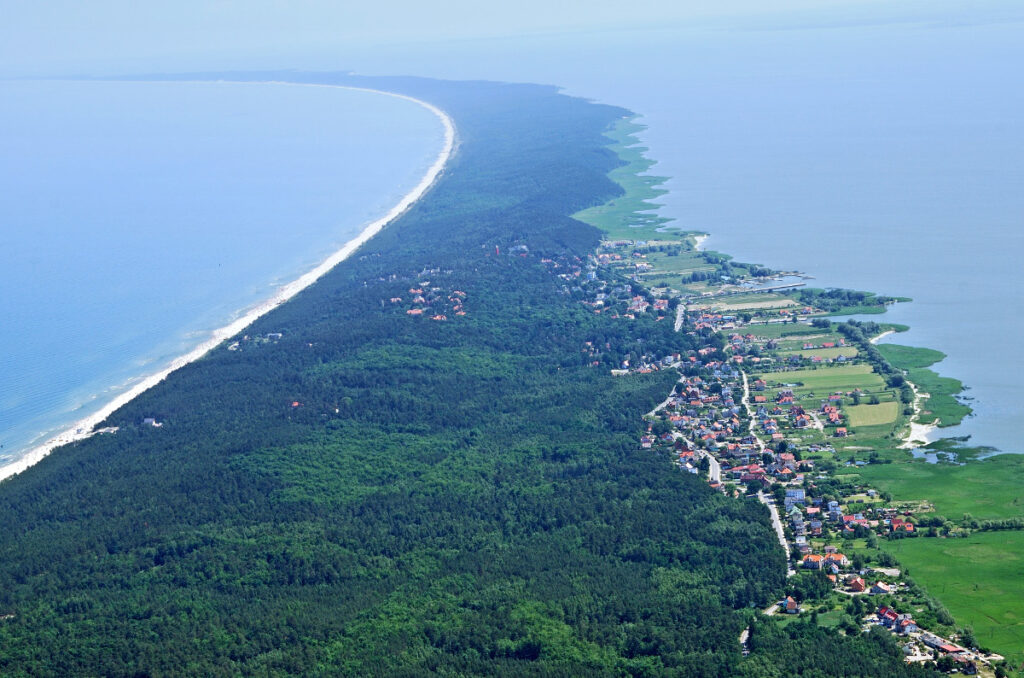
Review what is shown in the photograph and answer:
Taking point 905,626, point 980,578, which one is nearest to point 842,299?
point 980,578

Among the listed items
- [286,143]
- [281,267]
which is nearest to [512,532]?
[281,267]

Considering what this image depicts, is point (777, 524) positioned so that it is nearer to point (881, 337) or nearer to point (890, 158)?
point (881, 337)

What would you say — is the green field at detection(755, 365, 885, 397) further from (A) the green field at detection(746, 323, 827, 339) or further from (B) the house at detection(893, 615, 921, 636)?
(B) the house at detection(893, 615, 921, 636)

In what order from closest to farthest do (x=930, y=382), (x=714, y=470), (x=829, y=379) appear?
(x=714, y=470) → (x=930, y=382) → (x=829, y=379)

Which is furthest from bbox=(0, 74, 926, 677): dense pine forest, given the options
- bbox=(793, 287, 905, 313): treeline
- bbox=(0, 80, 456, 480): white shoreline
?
bbox=(793, 287, 905, 313): treeline

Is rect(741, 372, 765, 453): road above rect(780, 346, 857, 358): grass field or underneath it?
underneath

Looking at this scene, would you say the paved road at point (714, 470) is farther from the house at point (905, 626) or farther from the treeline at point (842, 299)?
the treeline at point (842, 299)
